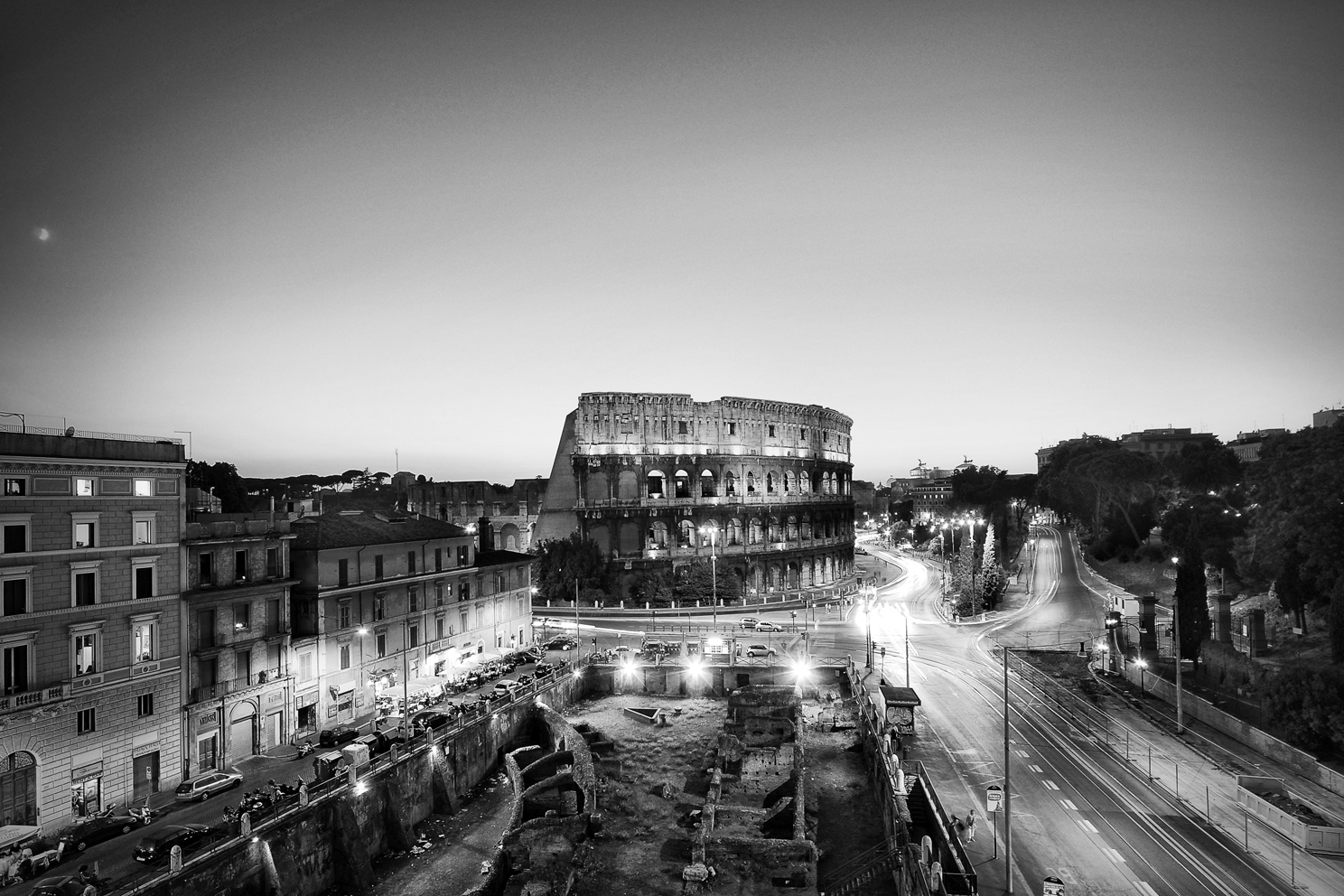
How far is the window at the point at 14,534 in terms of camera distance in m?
30.2

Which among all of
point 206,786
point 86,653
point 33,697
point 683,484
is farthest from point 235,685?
point 683,484

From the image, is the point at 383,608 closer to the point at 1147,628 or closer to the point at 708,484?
the point at 708,484

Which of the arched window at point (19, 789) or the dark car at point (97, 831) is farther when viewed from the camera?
the arched window at point (19, 789)

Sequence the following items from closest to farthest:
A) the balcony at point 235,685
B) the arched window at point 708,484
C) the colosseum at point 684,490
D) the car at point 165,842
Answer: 1. the car at point 165,842
2. the balcony at point 235,685
3. the colosseum at point 684,490
4. the arched window at point 708,484

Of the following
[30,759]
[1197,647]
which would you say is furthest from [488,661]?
[1197,647]

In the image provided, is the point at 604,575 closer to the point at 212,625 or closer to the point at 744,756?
the point at 744,756

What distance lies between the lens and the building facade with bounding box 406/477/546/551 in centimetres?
9650

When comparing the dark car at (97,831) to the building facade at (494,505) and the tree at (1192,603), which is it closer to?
the tree at (1192,603)

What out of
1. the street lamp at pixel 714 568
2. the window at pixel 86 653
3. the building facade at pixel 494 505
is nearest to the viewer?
the window at pixel 86 653

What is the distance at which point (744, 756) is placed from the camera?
41.6m

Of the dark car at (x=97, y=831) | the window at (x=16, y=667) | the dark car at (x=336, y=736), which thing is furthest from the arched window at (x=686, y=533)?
the window at (x=16, y=667)

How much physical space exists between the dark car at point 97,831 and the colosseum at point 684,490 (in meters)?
56.5

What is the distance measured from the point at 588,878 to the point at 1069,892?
620 inches

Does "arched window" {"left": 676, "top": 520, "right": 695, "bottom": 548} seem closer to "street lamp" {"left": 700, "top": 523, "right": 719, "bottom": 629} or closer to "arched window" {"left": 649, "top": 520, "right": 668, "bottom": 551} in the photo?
"street lamp" {"left": 700, "top": 523, "right": 719, "bottom": 629}
